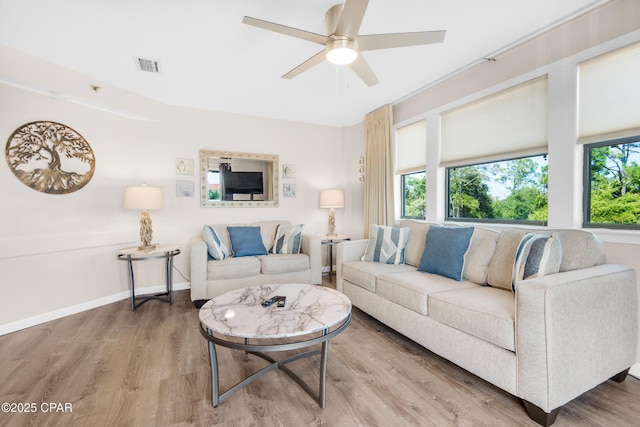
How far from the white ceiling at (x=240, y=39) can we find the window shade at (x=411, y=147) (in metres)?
0.47

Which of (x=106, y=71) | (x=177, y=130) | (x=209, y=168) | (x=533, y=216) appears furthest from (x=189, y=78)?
(x=533, y=216)

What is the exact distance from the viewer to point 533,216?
253 cm

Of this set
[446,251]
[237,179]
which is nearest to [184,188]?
[237,179]

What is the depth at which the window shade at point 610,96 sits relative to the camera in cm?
190

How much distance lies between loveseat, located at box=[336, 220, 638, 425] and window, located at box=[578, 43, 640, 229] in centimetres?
41

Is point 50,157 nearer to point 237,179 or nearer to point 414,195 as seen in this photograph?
point 237,179

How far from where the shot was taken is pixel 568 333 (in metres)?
1.47

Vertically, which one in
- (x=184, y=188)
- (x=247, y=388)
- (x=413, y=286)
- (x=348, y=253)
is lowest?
(x=247, y=388)

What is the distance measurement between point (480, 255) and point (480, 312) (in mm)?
770

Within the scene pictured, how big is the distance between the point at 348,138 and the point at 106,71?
128 inches

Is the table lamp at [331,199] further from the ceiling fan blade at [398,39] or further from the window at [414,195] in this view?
the ceiling fan blade at [398,39]

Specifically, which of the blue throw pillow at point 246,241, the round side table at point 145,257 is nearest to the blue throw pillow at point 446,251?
the blue throw pillow at point 246,241

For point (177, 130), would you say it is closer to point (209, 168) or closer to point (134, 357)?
point (209, 168)

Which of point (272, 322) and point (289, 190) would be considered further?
point (289, 190)
